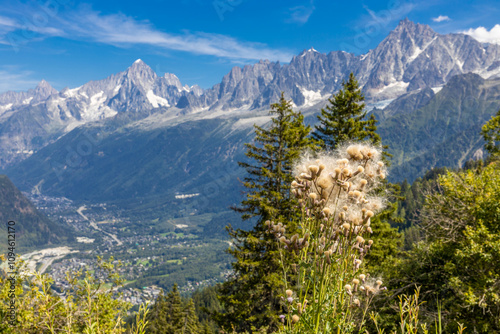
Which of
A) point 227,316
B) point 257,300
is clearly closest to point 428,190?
point 257,300

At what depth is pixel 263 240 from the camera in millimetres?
17969

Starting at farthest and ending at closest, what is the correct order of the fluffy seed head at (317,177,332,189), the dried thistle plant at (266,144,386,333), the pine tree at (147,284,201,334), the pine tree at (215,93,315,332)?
the pine tree at (147,284,201,334)
the pine tree at (215,93,315,332)
the fluffy seed head at (317,177,332,189)
the dried thistle plant at (266,144,386,333)

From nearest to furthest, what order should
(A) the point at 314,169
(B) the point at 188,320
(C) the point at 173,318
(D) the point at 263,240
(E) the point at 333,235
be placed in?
(A) the point at 314,169 → (E) the point at 333,235 → (D) the point at 263,240 → (C) the point at 173,318 → (B) the point at 188,320

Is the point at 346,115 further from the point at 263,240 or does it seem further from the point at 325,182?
the point at 325,182

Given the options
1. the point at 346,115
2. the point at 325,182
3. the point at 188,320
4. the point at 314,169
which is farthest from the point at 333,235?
the point at 188,320

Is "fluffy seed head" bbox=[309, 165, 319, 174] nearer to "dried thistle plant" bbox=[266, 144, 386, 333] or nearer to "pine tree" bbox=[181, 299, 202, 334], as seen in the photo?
"dried thistle plant" bbox=[266, 144, 386, 333]

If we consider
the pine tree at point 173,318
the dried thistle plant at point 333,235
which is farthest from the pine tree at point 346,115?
the pine tree at point 173,318

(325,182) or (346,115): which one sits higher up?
(346,115)

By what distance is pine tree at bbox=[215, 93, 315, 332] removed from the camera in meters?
17.1

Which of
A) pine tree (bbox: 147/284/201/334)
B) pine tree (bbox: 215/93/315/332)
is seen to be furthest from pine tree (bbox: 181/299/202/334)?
pine tree (bbox: 215/93/315/332)

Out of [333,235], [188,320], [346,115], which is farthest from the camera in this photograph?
[188,320]

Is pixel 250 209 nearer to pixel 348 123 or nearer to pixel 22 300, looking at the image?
pixel 348 123

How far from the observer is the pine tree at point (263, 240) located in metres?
17.1

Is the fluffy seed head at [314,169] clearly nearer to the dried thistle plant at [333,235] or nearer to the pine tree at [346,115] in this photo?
the dried thistle plant at [333,235]
